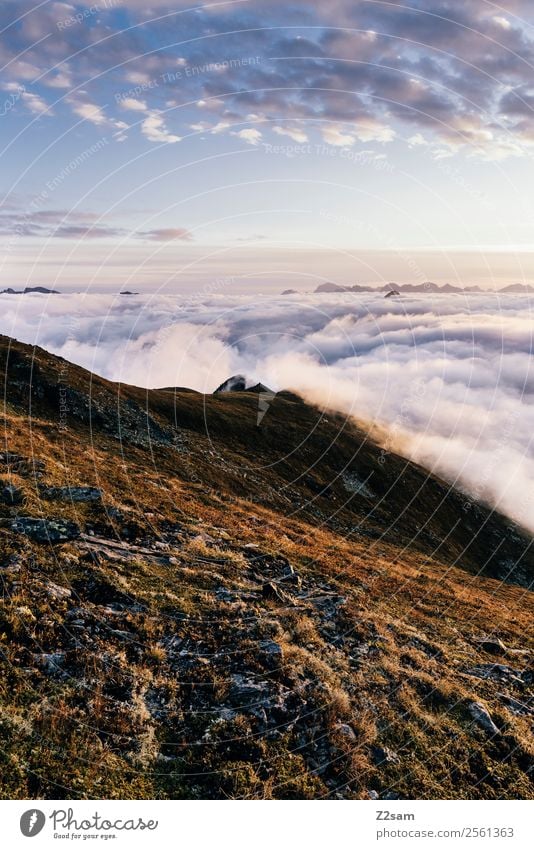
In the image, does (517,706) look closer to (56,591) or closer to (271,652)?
(271,652)

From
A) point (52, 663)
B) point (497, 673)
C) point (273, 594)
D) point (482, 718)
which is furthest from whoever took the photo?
point (273, 594)

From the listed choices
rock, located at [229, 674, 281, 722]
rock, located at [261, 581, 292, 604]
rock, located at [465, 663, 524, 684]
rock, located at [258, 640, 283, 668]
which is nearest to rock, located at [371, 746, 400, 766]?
rock, located at [229, 674, 281, 722]

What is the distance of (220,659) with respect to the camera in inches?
575

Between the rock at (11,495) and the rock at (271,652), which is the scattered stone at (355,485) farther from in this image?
the rock at (271,652)

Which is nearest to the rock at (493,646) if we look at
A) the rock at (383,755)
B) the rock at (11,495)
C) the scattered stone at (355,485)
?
the rock at (383,755)

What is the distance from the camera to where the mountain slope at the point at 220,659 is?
1112 cm

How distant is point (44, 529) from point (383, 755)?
14.5 meters

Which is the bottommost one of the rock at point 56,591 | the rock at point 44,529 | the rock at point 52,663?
the rock at point 52,663

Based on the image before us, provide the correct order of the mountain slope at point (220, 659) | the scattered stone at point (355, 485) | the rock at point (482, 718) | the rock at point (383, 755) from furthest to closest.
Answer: the scattered stone at point (355, 485) → the rock at point (482, 718) → the rock at point (383, 755) → the mountain slope at point (220, 659)

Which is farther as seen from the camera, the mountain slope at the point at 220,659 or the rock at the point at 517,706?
the rock at the point at 517,706

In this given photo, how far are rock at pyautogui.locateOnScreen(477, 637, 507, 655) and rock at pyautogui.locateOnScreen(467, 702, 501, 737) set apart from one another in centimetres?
741

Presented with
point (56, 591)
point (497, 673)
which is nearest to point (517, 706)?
point (497, 673)

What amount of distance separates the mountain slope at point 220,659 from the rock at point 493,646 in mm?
94

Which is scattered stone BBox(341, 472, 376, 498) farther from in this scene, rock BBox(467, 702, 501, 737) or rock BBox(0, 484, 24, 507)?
rock BBox(467, 702, 501, 737)
